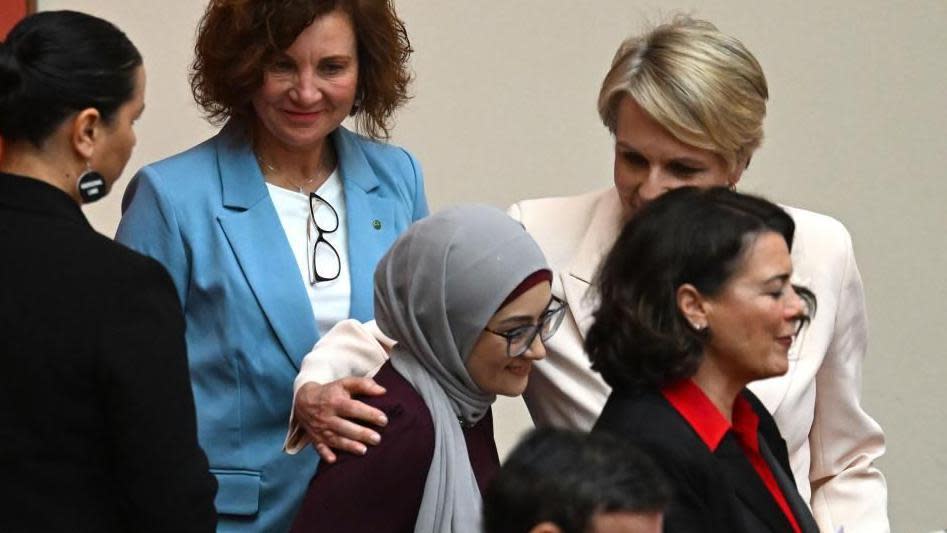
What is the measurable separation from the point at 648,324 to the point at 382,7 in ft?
3.73

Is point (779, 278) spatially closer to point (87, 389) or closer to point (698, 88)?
point (698, 88)

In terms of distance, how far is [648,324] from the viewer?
2555 mm

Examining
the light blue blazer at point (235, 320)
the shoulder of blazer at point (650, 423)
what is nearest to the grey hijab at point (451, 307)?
the shoulder of blazer at point (650, 423)

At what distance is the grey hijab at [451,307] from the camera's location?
2.69 metres

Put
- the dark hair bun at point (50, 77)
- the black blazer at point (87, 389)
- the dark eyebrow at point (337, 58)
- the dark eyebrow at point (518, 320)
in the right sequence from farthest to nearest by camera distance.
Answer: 1. the dark eyebrow at point (337, 58)
2. the dark eyebrow at point (518, 320)
3. the dark hair bun at point (50, 77)
4. the black blazer at point (87, 389)

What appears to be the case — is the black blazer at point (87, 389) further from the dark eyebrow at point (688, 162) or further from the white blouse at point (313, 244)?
the dark eyebrow at point (688, 162)

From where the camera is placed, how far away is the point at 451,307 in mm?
2730

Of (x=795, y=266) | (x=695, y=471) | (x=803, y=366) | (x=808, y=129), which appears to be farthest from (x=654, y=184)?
(x=808, y=129)

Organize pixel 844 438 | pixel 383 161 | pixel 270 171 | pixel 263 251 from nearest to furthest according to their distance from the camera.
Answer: pixel 844 438, pixel 263 251, pixel 270 171, pixel 383 161

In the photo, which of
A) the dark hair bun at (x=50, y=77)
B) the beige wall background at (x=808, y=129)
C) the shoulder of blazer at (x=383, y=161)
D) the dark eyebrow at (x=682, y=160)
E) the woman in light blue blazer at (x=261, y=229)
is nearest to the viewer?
the dark hair bun at (x=50, y=77)

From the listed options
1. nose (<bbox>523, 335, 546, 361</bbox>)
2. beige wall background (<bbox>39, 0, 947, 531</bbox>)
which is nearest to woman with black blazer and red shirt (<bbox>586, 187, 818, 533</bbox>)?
nose (<bbox>523, 335, 546, 361</bbox>)

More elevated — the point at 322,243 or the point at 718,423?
the point at 718,423

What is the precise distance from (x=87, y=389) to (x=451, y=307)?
1.97 ft

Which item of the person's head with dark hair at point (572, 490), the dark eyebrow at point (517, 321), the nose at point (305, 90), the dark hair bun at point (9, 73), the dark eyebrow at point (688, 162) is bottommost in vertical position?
the dark eyebrow at point (517, 321)
